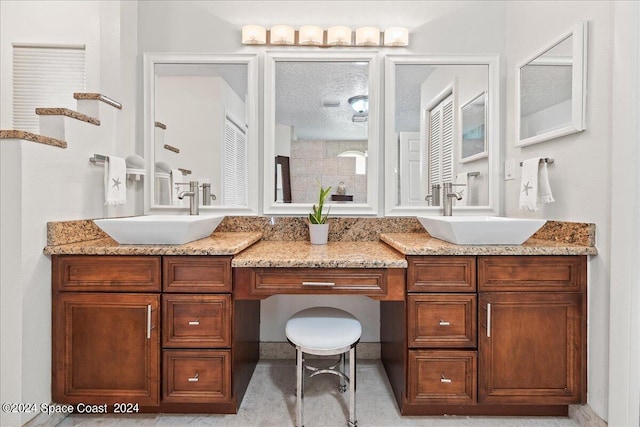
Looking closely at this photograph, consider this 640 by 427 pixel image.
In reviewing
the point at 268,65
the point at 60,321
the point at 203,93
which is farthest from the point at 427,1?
the point at 60,321

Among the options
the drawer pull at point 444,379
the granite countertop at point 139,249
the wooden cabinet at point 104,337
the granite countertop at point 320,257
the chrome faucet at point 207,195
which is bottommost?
the drawer pull at point 444,379

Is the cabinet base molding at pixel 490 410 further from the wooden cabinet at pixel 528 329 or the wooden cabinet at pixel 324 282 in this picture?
the wooden cabinet at pixel 324 282

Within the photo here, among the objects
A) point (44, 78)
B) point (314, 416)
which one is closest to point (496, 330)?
point (314, 416)

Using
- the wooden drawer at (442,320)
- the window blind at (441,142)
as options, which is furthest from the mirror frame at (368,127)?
the wooden drawer at (442,320)

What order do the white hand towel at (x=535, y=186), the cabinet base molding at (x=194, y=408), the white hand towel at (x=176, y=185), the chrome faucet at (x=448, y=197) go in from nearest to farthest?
the cabinet base molding at (x=194, y=408)
the white hand towel at (x=535, y=186)
the chrome faucet at (x=448, y=197)
the white hand towel at (x=176, y=185)

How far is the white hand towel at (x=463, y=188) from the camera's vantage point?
81.8 inches

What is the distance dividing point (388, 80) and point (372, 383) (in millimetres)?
1760

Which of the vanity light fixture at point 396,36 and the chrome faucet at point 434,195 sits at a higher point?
the vanity light fixture at point 396,36

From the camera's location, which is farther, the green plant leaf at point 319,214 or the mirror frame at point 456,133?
the mirror frame at point 456,133

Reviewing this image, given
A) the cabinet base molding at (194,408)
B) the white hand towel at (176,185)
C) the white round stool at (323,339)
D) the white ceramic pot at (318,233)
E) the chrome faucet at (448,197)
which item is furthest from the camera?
the white hand towel at (176,185)

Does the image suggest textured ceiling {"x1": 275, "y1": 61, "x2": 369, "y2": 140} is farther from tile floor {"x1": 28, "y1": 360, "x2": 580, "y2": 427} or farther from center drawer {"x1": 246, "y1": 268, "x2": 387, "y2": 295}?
tile floor {"x1": 28, "y1": 360, "x2": 580, "y2": 427}

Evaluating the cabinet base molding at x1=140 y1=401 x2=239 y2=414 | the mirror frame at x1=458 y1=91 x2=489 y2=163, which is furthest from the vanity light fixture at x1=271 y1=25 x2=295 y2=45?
the cabinet base molding at x1=140 y1=401 x2=239 y2=414

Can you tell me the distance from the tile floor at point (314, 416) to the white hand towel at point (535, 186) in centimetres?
100

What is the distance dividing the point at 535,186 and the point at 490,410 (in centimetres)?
107
